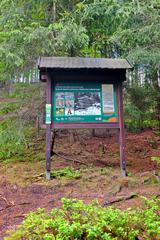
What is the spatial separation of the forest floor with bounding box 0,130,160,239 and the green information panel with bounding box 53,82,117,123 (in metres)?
1.44

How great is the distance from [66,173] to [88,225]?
4.05 meters

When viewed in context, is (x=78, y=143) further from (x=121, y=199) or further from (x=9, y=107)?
(x=121, y=199)

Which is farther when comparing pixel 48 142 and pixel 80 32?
pixel 80 32

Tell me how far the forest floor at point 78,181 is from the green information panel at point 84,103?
4.71 ft

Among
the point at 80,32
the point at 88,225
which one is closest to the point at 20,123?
the point at 80,32

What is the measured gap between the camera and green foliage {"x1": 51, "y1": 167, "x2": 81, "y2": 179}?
6.79m

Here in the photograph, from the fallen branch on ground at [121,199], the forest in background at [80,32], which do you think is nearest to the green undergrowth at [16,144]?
the forest in background at [80,32]

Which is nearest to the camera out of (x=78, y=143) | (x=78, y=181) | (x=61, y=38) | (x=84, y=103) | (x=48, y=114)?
(x=78, y=181)

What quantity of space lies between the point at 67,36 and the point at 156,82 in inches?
192

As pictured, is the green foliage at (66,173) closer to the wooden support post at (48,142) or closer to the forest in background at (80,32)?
the wooden support post at (48,142)

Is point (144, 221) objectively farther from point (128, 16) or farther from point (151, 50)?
point (128, 16)

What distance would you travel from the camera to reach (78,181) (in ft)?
21.4

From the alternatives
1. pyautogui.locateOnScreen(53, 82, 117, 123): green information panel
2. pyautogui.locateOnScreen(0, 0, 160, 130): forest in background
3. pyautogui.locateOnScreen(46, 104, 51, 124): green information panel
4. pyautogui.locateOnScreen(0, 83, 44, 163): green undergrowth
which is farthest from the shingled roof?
pyautogui.locateOnScreen(0, 83, 44, 163): green undergrowth

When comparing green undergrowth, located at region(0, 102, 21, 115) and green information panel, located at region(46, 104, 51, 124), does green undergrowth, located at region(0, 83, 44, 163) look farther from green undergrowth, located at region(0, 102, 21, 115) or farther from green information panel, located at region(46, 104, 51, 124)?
green information panel, located at region(46, 104, 51, 124)
